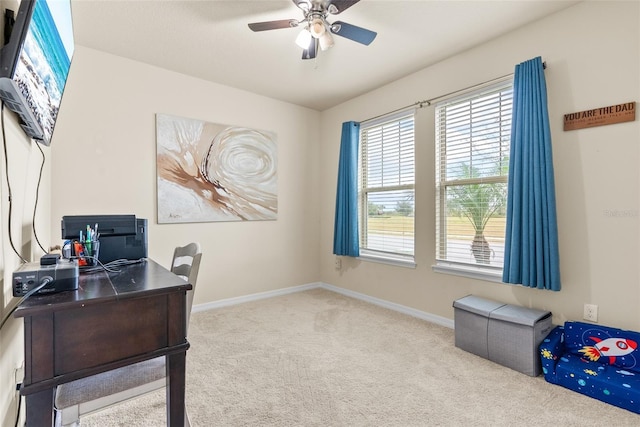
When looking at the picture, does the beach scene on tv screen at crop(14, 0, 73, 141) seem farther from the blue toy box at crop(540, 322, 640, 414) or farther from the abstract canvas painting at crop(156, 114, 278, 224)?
the blue toy box at crop(540, 322, 640, 414)

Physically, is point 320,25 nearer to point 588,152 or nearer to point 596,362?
point 588,152

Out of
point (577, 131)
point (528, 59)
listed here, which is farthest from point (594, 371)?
point (528, 59)

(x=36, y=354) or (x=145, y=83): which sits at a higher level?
(x=145, y=83)

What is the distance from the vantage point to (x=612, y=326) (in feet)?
6.73

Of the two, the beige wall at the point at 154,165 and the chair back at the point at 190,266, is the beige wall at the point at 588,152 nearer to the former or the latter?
the beige wall at the point at 154,165

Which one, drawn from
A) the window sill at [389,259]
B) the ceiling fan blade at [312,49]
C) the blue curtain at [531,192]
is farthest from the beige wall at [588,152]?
the ceiling fan blade at [312,49]

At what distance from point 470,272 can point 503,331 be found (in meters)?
0.66

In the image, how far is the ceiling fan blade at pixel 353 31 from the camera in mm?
2072

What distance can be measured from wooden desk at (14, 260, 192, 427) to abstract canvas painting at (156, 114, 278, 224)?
84.1 inches

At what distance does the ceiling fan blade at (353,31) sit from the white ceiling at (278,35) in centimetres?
25

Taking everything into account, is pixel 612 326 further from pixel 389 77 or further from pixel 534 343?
pixel 389 77

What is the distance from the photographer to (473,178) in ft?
9.23

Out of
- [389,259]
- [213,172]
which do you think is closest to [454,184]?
[389,259]

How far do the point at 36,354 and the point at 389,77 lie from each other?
3.50 meters
